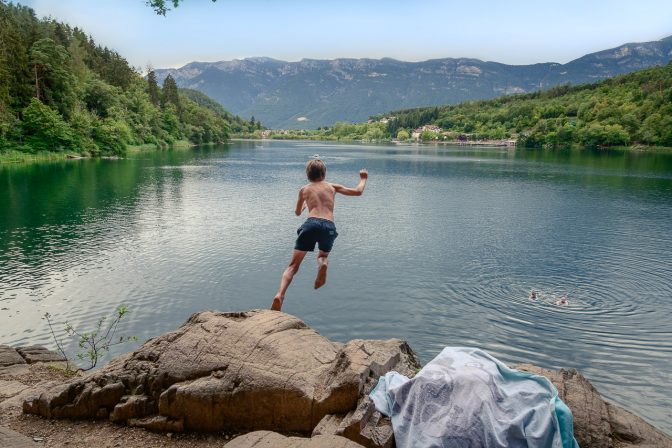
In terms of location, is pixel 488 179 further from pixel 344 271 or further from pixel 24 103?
pixel 24 103

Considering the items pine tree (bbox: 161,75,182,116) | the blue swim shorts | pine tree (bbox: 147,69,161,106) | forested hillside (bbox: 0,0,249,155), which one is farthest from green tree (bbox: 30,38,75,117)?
the blue swim shorts

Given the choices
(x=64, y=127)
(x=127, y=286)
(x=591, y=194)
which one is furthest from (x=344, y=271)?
(x=64, y=127)

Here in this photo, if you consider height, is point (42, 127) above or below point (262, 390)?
above

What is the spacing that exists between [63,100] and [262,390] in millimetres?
97902

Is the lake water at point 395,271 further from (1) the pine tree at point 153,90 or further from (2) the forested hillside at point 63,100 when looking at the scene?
(1) the pine tree at point 153,90

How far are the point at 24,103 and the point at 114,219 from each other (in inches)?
2483

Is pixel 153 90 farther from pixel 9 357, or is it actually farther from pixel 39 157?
pixel 9 357

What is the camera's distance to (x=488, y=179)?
62.8 m

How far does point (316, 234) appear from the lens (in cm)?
955

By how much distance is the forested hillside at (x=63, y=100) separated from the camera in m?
76.3

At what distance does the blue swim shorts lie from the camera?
9.52 meters

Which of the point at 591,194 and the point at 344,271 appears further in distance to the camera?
the point at 591,194

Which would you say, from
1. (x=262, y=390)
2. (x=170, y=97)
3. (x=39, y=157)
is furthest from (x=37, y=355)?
(x=170, y=97)

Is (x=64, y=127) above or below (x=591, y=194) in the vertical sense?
above
